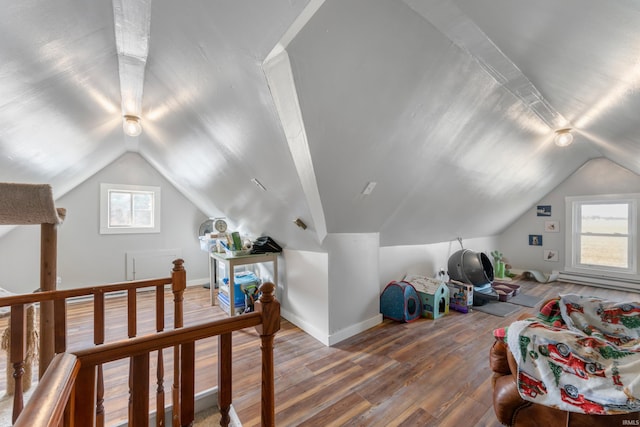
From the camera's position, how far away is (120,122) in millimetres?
2729

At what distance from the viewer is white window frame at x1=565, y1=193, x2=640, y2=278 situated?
4180 mm

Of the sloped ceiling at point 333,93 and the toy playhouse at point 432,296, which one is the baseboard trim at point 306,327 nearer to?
the sloped ceiling at point 333,93

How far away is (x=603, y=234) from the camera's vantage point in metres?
4.48

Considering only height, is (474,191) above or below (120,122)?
below

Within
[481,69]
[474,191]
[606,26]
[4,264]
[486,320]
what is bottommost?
[486,320]

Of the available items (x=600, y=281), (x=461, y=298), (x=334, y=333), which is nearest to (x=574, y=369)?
(x=334, y=333)

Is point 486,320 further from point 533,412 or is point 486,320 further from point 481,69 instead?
point 481,69

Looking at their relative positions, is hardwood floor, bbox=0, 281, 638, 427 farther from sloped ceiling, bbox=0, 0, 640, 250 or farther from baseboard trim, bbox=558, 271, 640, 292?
baseboard trim, bbox=558, 271, 640, 292

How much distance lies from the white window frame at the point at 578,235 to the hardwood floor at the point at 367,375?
124 inches

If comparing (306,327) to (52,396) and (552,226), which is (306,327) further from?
(552,226)

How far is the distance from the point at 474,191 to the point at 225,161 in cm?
301

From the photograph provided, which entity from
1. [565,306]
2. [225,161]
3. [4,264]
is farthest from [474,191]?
[4,264]

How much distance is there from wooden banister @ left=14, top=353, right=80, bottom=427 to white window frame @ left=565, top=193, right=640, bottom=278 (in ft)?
21.9

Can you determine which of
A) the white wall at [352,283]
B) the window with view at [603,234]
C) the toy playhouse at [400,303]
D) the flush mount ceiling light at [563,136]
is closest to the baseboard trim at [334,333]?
the white wall at [352,283]
